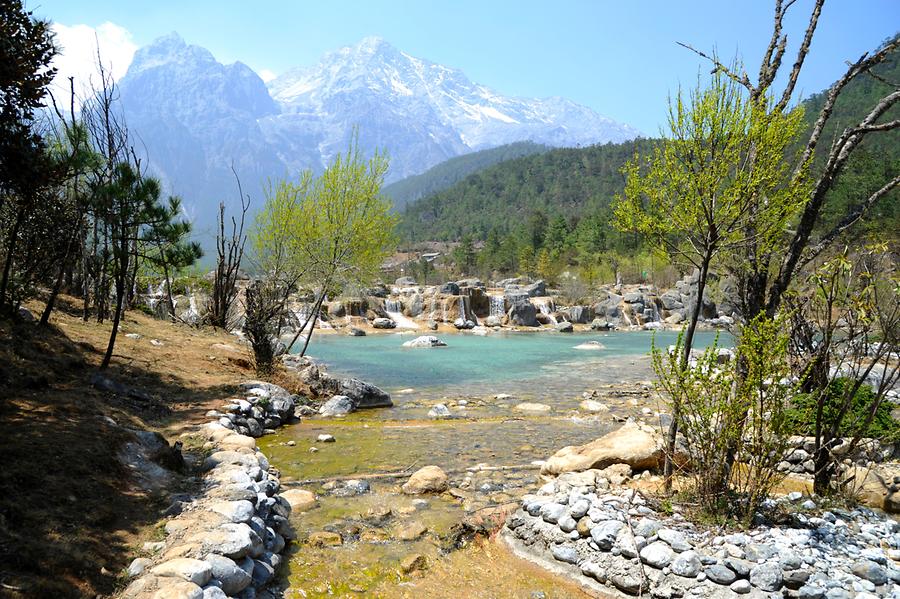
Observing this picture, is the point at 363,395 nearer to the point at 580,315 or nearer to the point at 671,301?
the point at 580,315

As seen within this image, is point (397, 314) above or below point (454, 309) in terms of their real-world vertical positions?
below

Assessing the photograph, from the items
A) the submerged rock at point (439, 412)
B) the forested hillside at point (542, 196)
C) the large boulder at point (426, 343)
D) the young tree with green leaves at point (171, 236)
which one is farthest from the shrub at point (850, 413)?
the forested hillside at point (542, 196)

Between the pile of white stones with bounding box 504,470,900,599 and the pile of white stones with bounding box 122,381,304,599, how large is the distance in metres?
2.64

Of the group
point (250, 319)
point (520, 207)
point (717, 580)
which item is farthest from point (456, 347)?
point (520, 207)

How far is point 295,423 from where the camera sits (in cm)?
1141

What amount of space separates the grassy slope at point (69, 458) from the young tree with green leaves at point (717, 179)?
5.44m

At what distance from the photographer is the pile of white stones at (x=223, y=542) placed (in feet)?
12.4

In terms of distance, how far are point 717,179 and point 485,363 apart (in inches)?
752

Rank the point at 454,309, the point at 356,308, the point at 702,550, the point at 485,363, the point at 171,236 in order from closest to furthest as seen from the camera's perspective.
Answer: the point at 702,550 → the point at 171,236 → the point at 485,363 → the point at 356,308 → the point at 454,309

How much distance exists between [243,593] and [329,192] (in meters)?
14.1

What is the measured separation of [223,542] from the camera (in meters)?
4.42

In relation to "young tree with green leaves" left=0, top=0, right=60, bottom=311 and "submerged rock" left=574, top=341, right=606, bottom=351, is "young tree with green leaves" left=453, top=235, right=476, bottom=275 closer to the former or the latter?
"submerged rock" left=574, top=341, right=606, bottom=351

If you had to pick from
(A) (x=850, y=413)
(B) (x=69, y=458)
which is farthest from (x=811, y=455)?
(B) (x=69, y=458)

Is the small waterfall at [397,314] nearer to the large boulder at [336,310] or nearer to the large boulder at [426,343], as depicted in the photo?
the large boulder at [336,310]
